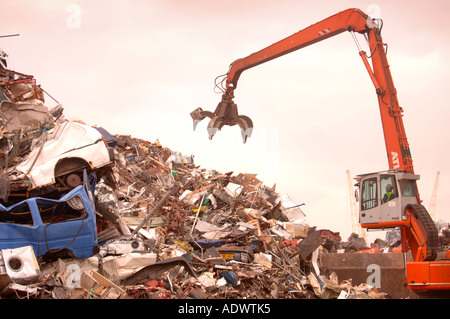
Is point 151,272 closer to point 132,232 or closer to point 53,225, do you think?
point 53,225

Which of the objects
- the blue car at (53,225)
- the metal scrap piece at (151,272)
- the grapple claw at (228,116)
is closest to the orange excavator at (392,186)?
the grapple claw at (228,116)

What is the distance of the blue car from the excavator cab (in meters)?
6.53

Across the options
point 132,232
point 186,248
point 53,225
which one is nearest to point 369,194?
point 186,248

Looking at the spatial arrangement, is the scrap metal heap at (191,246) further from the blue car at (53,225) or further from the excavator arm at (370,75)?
the excavator arm at (370,75)

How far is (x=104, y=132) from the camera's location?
61.9 feet

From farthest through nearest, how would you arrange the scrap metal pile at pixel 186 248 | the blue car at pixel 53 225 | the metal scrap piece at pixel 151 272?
the metal scrap piece at pixel 151 272 → the blue car at pixel 53 225 → the scrap metal pile at pixel 186 248

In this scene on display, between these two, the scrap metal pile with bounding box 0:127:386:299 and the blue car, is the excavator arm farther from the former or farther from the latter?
the blue car

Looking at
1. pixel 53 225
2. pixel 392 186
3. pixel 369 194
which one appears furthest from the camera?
pixel 369 194

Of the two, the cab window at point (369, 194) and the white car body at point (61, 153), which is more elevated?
the white car body at point (61, 153)

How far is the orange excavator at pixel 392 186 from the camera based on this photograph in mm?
10109

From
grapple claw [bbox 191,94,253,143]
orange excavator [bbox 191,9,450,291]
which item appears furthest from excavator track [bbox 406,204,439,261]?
grapple claw [bbox 191,94,253,143]

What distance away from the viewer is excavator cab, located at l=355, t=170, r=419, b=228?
34.9 feet

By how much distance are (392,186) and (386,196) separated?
30 cm

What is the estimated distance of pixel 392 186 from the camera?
424 inches
